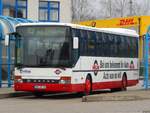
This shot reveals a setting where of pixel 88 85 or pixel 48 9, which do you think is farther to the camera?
pixel 48 9

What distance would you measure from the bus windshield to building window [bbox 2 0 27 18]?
20082 millimetres

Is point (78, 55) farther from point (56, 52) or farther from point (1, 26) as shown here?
point (1, 26)

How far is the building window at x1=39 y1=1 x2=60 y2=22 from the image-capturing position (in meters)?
47.4

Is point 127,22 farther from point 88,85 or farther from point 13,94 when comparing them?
point 13,94

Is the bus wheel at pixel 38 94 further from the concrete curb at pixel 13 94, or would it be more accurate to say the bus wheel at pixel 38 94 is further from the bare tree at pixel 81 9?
the bare tree at pixel 81 9

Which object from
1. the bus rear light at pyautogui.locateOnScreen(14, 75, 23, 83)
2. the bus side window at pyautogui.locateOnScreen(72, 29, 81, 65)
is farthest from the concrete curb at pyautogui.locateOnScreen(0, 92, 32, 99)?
the bus side window at pyautogui.locateOnScreen(72, 29, 81, 65)

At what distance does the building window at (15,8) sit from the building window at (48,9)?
1.57 metres

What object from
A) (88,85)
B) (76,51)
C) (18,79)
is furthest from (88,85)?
(18,79)

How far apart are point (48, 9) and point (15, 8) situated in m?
2.98

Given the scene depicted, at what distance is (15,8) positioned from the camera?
4547cm

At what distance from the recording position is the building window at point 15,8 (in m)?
44.8

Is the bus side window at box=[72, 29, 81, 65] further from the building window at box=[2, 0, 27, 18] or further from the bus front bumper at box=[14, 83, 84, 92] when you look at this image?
the building window at box=[2, 0, 27, 18]

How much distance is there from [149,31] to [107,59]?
2.62m

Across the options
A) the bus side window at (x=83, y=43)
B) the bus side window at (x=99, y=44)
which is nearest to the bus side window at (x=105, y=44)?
the bus side window at (x=99, y=44)
